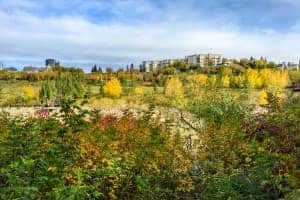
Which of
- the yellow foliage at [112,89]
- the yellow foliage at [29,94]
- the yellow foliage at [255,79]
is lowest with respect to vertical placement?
the yellow foliage at [29,94]

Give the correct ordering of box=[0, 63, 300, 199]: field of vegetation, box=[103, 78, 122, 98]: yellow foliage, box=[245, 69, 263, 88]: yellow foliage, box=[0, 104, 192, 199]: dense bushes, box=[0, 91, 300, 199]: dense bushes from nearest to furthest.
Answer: box=[0, 104, 192, 199]: dense bushes
box=[0, 63, 300, 199]: field of vegetation
box=[0, 91, 300, 199]: dense bushes
box=[245, 69, 263, 88]: yellow foliage
box=[103, 78, 122, 98]: yellow foliage

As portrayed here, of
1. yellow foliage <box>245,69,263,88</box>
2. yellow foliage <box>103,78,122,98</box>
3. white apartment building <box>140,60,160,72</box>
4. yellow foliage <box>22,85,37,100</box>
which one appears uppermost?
white apartment building <box>140,60,160,72</box>

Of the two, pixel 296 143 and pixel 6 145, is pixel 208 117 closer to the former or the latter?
pixel 296 143

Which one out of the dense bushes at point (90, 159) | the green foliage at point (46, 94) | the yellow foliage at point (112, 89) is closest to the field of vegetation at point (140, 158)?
the dense bushes at point (90, 159)

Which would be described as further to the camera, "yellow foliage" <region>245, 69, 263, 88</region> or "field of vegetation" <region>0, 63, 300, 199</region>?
"yellow foliage" <region>245, 69, 263, 88</region>

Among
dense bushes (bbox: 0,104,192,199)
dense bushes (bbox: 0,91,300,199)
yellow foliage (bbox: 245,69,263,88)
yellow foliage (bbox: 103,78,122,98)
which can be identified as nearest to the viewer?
dense bushes (bbox: 0,104,192,199)

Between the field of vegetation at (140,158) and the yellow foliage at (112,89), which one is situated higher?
the field of vegetation at (140,158)

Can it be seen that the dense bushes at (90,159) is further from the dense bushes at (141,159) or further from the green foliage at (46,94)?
the green foliage at (46,94)

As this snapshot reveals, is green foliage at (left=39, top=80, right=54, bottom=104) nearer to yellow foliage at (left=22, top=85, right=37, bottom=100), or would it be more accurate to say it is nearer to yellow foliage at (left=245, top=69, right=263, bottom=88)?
yellow foliage at (left=22, top=85, right=37, bottom=100)

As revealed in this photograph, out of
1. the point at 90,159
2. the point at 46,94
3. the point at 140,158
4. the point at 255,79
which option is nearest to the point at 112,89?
the point at 46,94

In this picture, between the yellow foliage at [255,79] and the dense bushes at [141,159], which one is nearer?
the dense bushes at [141,159]

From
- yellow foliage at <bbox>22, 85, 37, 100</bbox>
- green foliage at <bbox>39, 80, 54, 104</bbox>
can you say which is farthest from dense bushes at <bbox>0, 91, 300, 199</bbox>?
yellow foliage at <bbox>22, 85, 37, 100</bbox>

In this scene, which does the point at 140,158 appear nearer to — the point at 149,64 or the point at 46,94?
the point at 46,94

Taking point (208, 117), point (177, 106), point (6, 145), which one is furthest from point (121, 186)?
point (177, 106)
